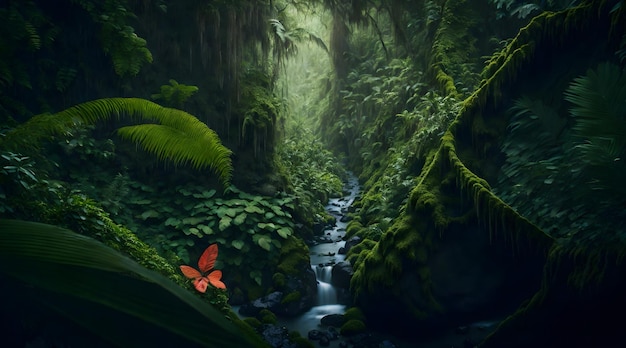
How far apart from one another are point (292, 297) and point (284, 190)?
9.28 feet

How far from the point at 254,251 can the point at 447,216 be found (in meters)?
3.62

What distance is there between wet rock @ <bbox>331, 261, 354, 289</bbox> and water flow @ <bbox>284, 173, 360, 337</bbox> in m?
0.14

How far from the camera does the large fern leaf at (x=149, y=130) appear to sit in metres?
3.61

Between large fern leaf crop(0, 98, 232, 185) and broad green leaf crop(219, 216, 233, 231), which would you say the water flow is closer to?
broad green leaf crop(219, 216, 233, 231)

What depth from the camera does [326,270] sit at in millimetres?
8664

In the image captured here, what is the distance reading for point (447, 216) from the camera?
6.74 metres

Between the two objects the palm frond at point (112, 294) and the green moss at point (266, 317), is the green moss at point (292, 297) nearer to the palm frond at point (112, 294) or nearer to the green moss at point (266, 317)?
the green moss at point (266, 317)

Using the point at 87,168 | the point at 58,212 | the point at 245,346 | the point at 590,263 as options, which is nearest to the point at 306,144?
the point at 87,168

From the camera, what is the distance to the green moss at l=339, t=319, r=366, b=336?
6.80 m

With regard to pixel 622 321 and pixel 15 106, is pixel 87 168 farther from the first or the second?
pixel 622 321

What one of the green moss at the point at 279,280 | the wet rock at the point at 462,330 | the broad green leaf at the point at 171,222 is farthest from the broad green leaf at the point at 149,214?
the wet rock at the point at 462,330

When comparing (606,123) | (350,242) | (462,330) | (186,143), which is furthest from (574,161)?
(350,242)

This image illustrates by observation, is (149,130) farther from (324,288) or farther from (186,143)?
(324,288)

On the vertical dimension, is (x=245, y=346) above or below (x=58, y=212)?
below
